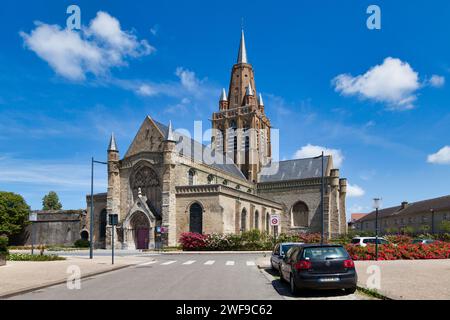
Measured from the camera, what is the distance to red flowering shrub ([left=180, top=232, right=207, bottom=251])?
36.2 m

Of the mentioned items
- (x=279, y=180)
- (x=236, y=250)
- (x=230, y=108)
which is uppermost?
(x=230, y=108)

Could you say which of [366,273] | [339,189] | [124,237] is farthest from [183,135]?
[366,273]

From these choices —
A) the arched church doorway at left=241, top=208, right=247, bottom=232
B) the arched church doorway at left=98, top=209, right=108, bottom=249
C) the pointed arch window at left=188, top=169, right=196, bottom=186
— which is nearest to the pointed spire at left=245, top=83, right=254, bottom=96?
the pointed arch window at left=188, top=169, right=196, bottom=186

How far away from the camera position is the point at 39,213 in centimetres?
5422

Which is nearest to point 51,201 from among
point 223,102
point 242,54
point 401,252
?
point 223,102

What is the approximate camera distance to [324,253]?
413 inches

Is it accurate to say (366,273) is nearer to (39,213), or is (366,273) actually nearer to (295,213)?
(295,213)

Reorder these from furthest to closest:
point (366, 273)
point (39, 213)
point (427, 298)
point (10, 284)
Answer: point (39, 213) → point (366, 273) → point (10, 284) → point (427, 298)

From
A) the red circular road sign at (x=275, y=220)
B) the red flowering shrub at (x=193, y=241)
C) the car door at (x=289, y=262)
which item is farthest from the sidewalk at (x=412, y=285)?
the red flowering shrub at (x=193, y=241)

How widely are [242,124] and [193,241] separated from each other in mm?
29908

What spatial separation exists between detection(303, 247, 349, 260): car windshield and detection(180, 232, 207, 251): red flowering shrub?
1025 inches

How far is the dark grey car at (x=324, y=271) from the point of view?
10.1 meters

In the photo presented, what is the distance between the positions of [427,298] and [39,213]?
53.4 metres

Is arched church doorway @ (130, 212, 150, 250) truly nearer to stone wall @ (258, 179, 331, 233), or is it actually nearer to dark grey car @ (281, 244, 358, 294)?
stone wall @ (258, 179, 331, 233)
